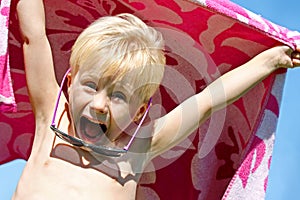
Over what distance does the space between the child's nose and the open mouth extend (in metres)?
0.04

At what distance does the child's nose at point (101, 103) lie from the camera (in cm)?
175

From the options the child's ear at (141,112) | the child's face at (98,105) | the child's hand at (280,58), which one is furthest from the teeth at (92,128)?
the child's hand at (280,58)

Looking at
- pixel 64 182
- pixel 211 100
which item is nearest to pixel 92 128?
pixel 64 182

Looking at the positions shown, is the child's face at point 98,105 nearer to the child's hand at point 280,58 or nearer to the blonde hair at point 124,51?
the blonde hair at point 124,51

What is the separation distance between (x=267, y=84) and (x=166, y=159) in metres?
0.33

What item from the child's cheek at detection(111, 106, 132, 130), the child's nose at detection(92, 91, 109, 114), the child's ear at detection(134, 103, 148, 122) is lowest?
the child's nose at detection(92, 91, 109, 114)

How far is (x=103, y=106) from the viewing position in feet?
5.76

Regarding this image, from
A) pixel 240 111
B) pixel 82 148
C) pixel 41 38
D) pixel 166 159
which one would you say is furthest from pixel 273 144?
pixel 41 38

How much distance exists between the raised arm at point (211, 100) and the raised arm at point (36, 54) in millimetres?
268

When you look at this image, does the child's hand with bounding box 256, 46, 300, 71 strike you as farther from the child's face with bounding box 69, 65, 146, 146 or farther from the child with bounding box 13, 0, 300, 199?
the child's face with bounding box 69, 65, 146, 146

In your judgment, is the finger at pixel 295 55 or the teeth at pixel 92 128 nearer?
the teeth at pixel 92 128

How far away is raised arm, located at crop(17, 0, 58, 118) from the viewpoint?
1.85m

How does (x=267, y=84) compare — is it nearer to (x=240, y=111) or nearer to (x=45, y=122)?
(x=240, y=111)

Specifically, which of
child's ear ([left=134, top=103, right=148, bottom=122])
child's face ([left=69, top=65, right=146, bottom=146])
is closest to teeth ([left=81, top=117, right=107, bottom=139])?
child's face ([left=69, top=65, right=146, bottom=146])
